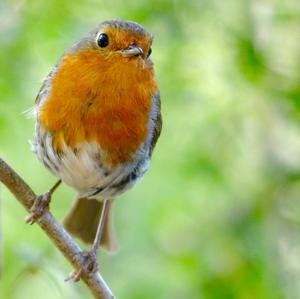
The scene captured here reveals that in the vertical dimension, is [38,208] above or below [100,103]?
below

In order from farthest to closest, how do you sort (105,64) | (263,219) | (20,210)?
(20,210)
(263,219)
(105,64)

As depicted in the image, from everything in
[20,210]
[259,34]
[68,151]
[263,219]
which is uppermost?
[68,151]

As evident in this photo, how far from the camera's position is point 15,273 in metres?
6.05

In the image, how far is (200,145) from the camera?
21.8ft

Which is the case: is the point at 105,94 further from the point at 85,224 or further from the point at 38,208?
the point at 85,224

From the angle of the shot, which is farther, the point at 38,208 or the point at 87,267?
the point at 87,267

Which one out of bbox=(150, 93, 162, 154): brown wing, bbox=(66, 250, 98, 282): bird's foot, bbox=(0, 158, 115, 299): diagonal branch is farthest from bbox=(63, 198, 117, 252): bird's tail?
bbox=(0, 158, 115, 299): diagonal branch

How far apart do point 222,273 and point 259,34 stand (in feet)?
5.00

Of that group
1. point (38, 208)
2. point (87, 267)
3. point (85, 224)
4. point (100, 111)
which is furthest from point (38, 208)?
point (85, 224)

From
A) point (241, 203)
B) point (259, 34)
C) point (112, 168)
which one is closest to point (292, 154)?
point (241, 203)

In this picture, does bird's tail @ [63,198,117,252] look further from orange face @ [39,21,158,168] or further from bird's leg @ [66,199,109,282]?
orange face @ [39,21,158,168]

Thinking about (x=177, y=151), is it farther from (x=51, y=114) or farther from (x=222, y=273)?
(x=51, y=114)

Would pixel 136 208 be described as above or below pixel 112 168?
below

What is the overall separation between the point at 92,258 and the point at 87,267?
263 millimetres
